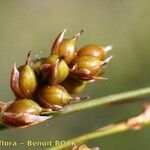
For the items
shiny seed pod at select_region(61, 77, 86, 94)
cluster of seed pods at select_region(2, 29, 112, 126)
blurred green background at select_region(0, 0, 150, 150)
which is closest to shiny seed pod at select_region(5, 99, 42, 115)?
cluster of seed pods at select_region(2, 29, 112, 126)

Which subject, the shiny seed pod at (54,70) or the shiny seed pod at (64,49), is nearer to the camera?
the shiny seed pod at (54,70)

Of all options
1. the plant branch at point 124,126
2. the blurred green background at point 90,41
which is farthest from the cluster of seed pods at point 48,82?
the blurred green background at point 90,41

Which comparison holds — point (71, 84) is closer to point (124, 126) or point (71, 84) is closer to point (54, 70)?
point (54, 70)

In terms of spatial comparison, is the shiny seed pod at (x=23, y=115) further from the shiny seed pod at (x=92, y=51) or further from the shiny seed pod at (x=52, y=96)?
the shiny seed pod at (x=92, y=51)

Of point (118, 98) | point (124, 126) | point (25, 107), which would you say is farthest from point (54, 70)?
point (124, 126)

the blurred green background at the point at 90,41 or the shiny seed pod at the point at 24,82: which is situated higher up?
the blurred green background at the point at 90,41

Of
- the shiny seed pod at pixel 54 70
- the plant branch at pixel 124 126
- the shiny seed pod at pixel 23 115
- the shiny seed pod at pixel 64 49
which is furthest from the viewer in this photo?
the shiny seed pod at pixel 64 49
